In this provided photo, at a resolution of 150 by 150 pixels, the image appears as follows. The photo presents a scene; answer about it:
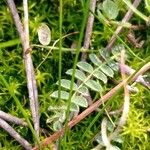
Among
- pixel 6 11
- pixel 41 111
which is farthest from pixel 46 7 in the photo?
pixel 41 111

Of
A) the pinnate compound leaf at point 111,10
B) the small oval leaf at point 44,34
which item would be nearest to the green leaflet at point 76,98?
the small oval leaf at point 44,34

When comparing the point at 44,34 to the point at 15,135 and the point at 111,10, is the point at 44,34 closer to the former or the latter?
the point at 111,10

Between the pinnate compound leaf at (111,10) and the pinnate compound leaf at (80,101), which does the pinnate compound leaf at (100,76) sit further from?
the pinnate compound leaf at (111,10)

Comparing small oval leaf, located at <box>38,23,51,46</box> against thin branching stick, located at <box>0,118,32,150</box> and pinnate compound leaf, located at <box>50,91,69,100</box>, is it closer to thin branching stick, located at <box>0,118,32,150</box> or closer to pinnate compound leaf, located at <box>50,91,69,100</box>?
pinnate compound leaf, located at <box>50,91,69,100</box>

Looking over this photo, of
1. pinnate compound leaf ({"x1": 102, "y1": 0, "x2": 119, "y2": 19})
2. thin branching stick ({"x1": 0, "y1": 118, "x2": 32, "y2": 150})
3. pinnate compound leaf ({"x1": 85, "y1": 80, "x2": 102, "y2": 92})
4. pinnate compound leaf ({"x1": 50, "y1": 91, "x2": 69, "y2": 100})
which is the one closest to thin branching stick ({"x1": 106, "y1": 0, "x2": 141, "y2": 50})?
pinnate compound leaf ({"x1": 102, "y1": 0, "x2": 119, "y2": 19})

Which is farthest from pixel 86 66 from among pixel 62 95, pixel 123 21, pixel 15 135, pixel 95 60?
pixel 15 135

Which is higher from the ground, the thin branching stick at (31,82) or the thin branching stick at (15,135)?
the thin branching stick at (31,82)
